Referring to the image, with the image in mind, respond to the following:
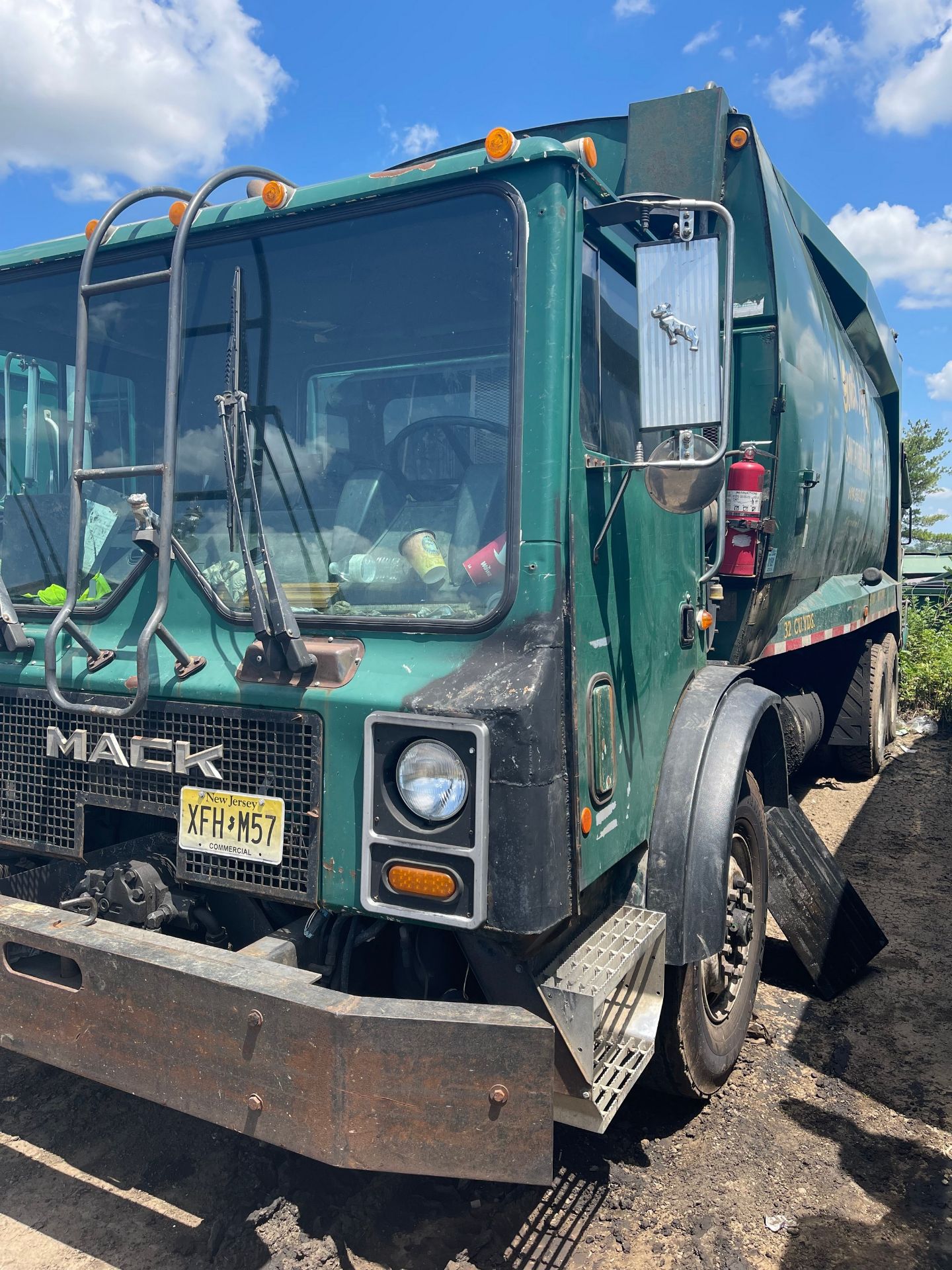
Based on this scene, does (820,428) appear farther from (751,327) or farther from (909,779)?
(909,779)

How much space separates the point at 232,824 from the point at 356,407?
1.07 m

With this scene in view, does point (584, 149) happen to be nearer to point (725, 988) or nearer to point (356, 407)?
point (356, 407)

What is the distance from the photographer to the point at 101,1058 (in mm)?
2170

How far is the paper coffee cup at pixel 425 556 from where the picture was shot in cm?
227

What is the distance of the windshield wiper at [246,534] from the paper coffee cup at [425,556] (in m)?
0.31

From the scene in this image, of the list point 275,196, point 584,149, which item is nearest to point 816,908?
point 584,149

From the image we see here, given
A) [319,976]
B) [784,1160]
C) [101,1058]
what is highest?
[319,976]

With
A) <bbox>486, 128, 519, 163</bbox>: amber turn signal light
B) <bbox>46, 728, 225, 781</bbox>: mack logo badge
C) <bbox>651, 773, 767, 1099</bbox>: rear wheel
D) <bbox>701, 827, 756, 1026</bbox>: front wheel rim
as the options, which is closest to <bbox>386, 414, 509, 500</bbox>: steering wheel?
<bbox>486, 128, 519, 163</bbox>: amber turn signal light

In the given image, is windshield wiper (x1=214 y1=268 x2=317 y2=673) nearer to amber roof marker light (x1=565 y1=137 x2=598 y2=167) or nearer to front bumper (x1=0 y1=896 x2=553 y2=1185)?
front bumper (x1=0 y1=896 x2=553 y2=1185)

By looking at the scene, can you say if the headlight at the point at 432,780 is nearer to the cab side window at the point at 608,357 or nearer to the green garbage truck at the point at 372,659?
the green garbage truck at the point at 372,659

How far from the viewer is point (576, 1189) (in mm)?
2729

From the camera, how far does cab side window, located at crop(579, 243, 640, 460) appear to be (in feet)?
7.59

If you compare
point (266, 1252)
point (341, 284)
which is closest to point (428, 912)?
point (266, 1252)

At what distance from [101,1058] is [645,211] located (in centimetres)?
235
